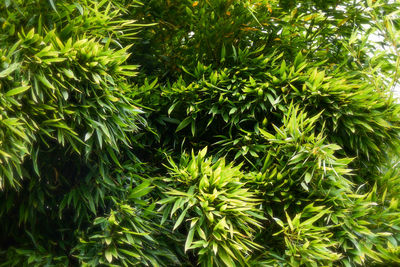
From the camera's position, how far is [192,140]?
2.27m

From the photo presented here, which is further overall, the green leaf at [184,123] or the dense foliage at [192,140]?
the green leaf at [184,123]

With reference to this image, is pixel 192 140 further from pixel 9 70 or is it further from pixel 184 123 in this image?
pixel 9 70

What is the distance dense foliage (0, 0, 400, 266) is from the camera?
5.10ft

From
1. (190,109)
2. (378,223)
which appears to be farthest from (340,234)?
(190,109)

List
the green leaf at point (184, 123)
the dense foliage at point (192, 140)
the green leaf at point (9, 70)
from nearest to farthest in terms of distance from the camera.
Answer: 1. the green leaf at point (9, 70)
2. the dense foliage at point (192, 140)
3. the green leaf at point (184, 123)

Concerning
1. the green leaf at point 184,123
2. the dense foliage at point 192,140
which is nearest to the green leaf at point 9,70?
the dense foliage at point 192,140

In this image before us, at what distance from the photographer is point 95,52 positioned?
1.56 metres

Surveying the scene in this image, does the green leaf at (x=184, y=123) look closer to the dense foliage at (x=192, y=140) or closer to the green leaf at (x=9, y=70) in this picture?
the dense foliage at (x=192, y=140)

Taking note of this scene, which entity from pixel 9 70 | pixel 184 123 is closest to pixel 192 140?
pixel 184 123

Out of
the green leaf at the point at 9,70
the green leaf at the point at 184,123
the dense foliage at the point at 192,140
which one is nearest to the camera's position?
the green leaf at the point at 9,70

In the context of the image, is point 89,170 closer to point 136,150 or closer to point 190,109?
point 136,150

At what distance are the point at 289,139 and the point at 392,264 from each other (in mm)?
874

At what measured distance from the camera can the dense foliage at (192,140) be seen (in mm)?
1555

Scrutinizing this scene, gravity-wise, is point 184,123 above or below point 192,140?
above
